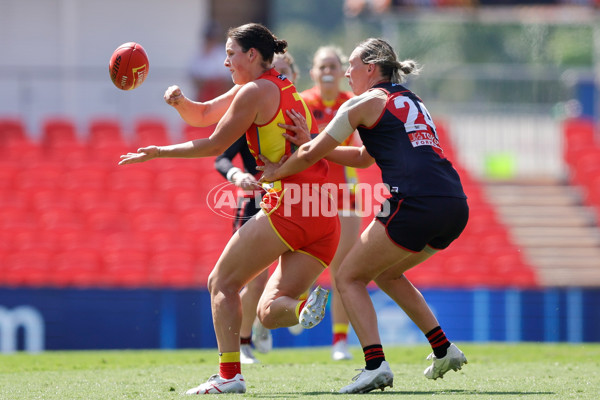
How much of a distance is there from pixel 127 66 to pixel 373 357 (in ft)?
8.21

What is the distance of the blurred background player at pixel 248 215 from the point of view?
280 inches

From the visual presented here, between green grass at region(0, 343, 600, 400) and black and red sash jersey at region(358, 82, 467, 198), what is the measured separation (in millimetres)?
1236

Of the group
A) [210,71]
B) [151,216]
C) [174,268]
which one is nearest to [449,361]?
[174,268]

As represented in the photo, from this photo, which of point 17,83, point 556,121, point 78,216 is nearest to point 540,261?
point 556,121

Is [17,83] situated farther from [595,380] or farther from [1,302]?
[595,380]

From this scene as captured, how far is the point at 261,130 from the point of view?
5871 millimetres

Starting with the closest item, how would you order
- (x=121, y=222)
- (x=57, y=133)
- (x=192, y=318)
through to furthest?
1. (x=192, y=318)
2. (x=121, y=222)
3. (x=57, y=133)

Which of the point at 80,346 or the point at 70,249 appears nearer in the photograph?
the point at 80,346

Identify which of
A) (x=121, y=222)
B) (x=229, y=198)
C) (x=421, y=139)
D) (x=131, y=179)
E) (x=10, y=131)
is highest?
(x=10, y=131)

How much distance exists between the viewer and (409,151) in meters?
5.77

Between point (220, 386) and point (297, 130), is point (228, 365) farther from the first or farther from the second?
point (297, 130)

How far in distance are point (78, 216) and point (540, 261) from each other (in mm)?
7040

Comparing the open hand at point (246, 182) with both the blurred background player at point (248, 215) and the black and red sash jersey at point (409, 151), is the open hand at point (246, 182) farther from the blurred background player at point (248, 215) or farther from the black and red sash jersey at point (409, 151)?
the black and red sash jersey at point (409, 151)

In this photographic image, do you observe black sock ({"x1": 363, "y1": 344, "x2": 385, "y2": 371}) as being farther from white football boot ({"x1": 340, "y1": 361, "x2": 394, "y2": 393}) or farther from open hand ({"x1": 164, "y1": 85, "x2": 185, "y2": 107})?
open hand ({"x1": 164, "y1": 85, "x2": 185, "y2": 107})
